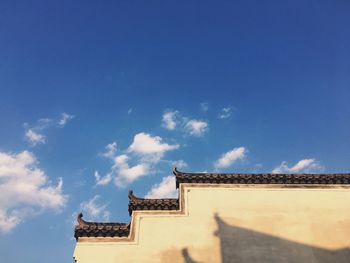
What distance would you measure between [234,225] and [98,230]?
619 centimetres

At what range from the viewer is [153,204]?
17141 mm

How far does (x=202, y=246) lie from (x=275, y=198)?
4621 millimetres

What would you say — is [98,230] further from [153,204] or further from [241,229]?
[241,229]

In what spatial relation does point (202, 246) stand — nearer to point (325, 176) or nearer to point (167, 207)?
point (167, 207)

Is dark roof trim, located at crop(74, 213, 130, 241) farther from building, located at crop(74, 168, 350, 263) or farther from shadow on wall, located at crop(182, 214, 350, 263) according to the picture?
shadow on wall, located at crop(182, 214, 350, 263)

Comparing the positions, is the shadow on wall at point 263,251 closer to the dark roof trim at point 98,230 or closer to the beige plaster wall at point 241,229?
the beige plaster wall at point 241,229

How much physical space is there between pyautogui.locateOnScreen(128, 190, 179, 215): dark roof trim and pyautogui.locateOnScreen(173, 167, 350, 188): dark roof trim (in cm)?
125

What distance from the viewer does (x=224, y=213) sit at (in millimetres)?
16875

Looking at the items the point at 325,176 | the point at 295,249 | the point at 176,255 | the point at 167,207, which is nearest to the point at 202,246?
the point at 176,255

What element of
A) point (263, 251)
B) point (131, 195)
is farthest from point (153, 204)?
point (263, 251)

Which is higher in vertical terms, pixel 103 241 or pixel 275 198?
pixel 275 198

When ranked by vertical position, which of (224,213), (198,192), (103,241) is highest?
(198,192)

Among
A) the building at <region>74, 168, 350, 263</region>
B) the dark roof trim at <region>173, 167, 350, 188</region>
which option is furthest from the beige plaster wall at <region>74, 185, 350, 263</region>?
the dark roof trim at <region>173, 167, 350, 188</region>

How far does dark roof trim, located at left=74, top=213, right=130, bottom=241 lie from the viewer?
15961 millimetres
